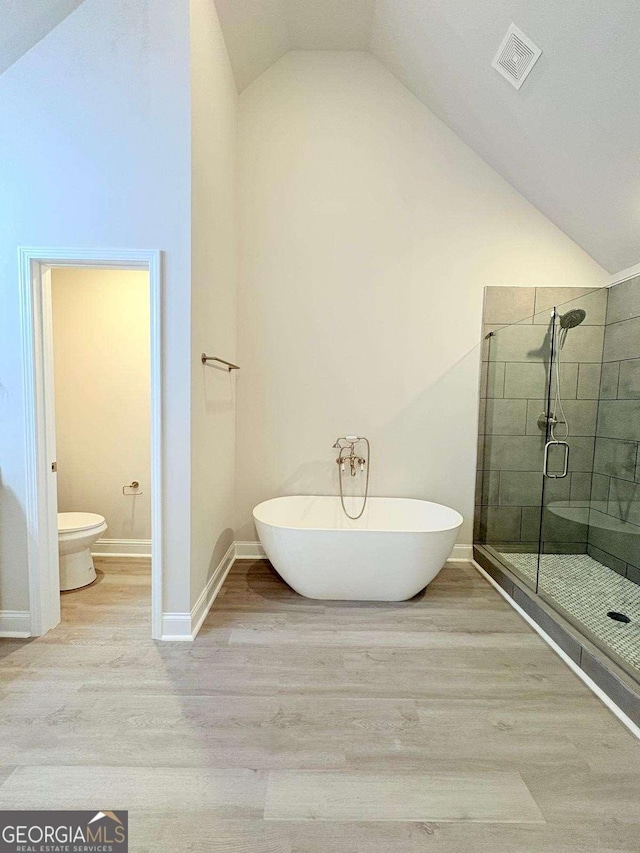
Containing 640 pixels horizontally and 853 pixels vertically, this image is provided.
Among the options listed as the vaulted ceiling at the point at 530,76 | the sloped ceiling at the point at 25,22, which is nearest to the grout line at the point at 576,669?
the vaulted ceiling at the point at 530,76

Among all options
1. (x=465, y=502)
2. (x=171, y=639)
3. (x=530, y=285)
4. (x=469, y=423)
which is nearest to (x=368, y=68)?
(x=530, y=285)

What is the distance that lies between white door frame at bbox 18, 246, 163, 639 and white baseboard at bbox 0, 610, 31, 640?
37mm

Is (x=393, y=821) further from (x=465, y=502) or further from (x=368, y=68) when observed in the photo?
(x=368, y=68)

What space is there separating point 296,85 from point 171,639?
3726mm

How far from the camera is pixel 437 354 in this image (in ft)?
10.5

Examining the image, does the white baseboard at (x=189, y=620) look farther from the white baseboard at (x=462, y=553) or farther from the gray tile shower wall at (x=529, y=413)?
the gray tile shower wall at (x=529, y=413)

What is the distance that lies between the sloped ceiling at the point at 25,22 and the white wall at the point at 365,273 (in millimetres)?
1309

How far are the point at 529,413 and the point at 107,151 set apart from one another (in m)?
2.96

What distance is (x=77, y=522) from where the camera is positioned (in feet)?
9.00

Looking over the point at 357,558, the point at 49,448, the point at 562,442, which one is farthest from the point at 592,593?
the point at 49,448

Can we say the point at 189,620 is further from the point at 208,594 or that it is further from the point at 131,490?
the point at 131,490

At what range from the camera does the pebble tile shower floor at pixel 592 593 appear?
2006mm

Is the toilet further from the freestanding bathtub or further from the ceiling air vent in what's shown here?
the ceiling air vent

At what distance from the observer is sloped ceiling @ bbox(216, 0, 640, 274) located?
6.19 feet
